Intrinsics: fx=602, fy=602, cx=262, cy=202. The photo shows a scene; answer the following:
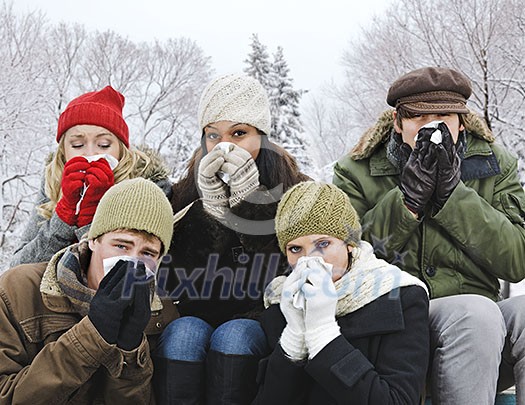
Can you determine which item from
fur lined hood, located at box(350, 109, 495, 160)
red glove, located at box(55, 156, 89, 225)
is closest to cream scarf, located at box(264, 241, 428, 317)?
fur lined hood, located at box(350, 109, 495, 160)

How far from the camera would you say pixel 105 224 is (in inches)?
96.0

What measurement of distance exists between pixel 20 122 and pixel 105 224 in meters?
15.7

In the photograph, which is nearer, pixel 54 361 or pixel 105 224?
pixel 54 361

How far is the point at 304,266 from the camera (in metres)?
2.21

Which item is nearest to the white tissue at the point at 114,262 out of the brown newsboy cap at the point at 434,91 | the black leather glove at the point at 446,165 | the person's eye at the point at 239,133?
the person's eye at the point at 239,133

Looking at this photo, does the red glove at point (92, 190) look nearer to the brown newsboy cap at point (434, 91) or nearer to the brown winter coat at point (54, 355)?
the brown winter coat at point (54, 355)

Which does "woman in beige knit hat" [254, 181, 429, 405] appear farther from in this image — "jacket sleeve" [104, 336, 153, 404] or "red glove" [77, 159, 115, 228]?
"red glove" [77, 159, 115, 228]

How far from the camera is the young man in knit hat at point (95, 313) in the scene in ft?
6.93

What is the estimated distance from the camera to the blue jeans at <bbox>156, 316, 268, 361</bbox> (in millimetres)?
2340

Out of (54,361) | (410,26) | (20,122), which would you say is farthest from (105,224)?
(410,26)

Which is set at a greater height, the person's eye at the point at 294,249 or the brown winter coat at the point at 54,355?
the person's eye at the point at 294,249

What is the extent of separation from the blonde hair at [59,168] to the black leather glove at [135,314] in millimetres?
1009

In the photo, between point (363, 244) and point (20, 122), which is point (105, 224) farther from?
point (20, 122)

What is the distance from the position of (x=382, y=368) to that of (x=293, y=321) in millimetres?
364
